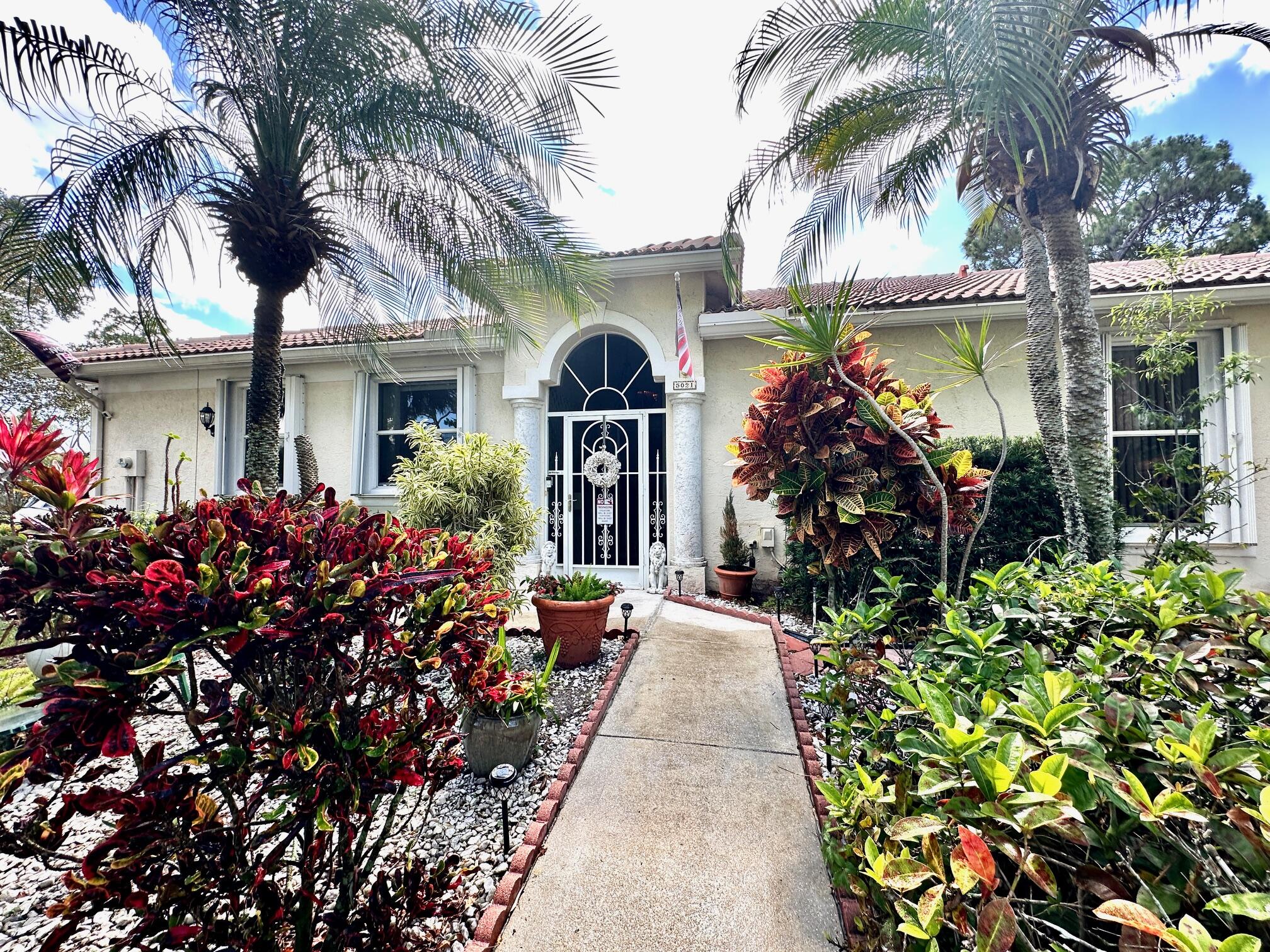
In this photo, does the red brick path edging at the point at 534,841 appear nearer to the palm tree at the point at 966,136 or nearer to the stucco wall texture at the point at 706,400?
the stucco wall texture at the point at 706,400

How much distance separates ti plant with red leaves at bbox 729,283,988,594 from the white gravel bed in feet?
7.55

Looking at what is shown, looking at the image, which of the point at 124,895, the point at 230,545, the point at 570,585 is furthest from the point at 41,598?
the point at 570,585

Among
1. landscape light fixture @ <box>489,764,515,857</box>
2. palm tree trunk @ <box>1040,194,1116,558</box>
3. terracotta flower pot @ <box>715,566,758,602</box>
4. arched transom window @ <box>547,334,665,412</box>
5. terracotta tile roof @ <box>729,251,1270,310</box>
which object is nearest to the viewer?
landscape light fixture @ <box>489,764,515,857</box>

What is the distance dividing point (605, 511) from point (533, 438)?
1.63 meters

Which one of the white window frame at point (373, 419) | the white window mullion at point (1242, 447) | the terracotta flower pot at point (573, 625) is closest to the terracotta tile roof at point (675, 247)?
the white window frame at point (373, 419)

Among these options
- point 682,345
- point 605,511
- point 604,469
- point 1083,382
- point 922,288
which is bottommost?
point 605,511

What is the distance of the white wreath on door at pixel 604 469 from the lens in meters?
7.57

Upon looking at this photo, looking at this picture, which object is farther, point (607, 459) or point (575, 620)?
point (607, 459)

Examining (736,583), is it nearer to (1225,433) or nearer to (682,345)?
(682,345)

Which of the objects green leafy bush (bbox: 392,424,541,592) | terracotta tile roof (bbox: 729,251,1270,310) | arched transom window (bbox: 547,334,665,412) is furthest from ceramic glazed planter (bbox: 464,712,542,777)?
arched transom window (bbox: 547,334,665,412)

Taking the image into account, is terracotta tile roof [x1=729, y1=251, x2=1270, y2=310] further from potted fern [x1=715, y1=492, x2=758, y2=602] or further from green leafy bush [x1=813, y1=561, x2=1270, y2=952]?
green leafy bush [x1=813, y1=561, x2=1270, y2=952]

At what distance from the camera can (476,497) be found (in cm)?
502

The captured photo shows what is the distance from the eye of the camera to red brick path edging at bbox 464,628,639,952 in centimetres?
185

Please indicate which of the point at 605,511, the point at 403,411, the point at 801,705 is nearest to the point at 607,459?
the point at 605,511
